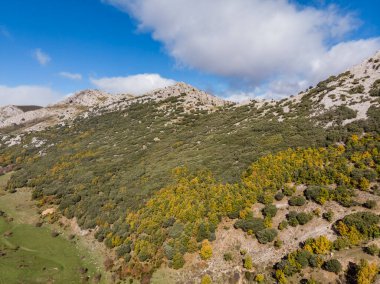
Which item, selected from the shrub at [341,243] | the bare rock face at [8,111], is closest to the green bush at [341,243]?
the shrub at [341,243]

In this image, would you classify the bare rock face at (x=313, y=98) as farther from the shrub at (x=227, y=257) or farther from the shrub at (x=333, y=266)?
the shrub at (x=227, y=257)

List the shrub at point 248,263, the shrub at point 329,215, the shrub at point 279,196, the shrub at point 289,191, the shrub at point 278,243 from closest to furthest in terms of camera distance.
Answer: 1. the shrub at point 248,263
2. the shrub at point 278,243
3. the shrub at point 329,215
4. the shrub at point 279,196
5. the shrub at point 289,191

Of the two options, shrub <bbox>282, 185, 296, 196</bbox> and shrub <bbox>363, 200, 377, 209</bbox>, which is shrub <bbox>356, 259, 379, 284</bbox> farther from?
shrub <bbox>282, 185, 296, 196</bbox>

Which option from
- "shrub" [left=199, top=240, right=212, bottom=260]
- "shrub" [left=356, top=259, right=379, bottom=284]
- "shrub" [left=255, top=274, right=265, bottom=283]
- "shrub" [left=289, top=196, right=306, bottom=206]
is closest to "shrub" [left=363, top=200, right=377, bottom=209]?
"shrub" [left=289, top=196, right=306, bottom=206]

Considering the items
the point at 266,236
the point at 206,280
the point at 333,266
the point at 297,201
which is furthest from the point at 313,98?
the point at 206,280

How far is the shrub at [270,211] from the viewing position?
30.9 metres

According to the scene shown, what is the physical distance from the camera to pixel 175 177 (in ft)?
146

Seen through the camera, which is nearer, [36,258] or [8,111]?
[36,258]

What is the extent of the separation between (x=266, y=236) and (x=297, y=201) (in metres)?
5.57

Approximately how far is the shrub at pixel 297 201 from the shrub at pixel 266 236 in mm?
4221

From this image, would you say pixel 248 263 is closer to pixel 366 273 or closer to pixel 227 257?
pixel 227 257

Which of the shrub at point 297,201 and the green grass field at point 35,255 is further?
the green grass field at point 35,255

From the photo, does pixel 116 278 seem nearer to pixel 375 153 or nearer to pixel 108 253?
pixel 108 253

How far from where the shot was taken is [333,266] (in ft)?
76.2
